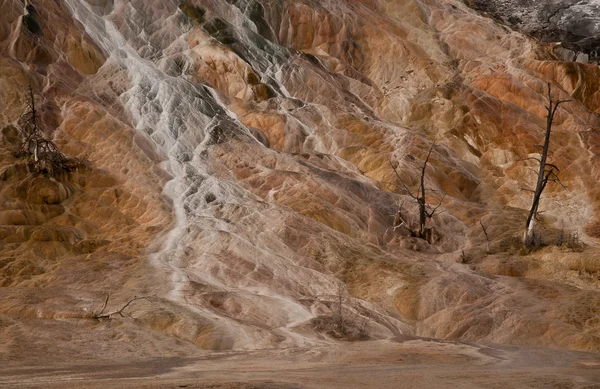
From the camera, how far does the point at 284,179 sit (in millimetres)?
41312

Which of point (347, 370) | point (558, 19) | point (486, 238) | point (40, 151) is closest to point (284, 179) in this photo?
point (486, 238)

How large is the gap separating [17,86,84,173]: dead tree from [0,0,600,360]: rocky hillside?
1.95 feet

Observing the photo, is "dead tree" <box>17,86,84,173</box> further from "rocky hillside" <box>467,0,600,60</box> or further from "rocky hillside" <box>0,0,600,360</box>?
"rocky hillside" <box>467,0,600,60</box>

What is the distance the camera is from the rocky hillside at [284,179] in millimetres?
27125

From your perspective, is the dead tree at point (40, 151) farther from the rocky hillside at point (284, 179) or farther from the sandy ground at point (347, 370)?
the sandy ground at point (347, 370)

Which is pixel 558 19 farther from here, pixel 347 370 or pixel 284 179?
pixel 347 370

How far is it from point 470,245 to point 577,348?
1450cm

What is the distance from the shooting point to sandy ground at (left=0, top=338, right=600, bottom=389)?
575 inches

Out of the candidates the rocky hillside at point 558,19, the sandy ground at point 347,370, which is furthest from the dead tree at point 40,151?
the rocky hillside at point 558,19

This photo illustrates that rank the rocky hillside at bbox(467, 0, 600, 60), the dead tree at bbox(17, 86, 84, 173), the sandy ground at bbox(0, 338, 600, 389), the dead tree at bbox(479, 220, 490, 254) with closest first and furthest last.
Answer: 1. the sandy ground at bbox(0, 338, 600, 389)
2. the dead tree at bbox(479, 220, 490, 254)
3. the dead tree at bbox(17, 86, 84, 173)
4. the rocky hillside at bbox(467, 0, 600, 60)

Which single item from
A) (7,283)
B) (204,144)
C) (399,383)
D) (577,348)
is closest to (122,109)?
(204,144)

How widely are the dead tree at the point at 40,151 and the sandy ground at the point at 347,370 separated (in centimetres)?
2006

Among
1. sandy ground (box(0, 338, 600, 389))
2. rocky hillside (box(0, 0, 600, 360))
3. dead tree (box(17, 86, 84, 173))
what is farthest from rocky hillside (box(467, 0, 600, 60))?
sandy ground (box(0, 338, 600, 389))

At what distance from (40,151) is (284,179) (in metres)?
13.0
